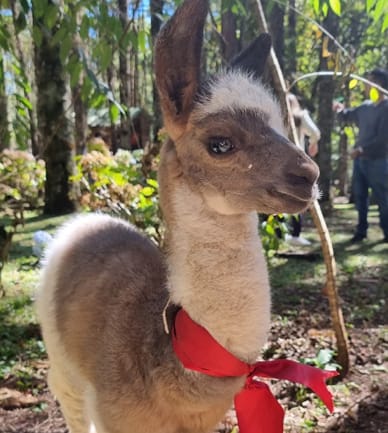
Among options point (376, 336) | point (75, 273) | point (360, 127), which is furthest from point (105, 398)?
point (360, 127)

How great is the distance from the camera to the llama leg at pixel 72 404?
2.52 m

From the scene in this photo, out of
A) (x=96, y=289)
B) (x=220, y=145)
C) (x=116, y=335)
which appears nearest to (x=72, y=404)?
(x=96, y=289)

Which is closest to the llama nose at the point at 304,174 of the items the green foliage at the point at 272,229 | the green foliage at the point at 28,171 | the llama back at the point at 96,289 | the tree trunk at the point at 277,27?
the llama back at the point at 96,289

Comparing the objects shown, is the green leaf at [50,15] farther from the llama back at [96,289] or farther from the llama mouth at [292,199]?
the llama mouth at [292,199]

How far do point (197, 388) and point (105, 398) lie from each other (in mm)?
382

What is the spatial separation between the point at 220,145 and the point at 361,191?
237 inches

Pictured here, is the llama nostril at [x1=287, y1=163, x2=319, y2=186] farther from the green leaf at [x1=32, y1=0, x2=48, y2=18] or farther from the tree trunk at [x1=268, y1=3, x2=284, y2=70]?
the tree trunk at [x1=268, y1=3, x2=284, y2=70]

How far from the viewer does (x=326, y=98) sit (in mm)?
10406

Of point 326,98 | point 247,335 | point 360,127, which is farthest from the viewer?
point 326,98

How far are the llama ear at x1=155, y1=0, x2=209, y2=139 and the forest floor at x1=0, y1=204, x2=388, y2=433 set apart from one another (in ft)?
6.18

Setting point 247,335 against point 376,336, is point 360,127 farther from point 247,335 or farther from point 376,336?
point 247,335

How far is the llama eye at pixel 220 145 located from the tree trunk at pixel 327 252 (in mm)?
1332

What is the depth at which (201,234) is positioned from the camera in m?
1.74

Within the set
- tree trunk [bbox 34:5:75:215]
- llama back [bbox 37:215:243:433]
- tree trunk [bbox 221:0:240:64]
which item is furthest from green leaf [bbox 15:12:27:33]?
tree trunk [bbox 34:5:75:215]
